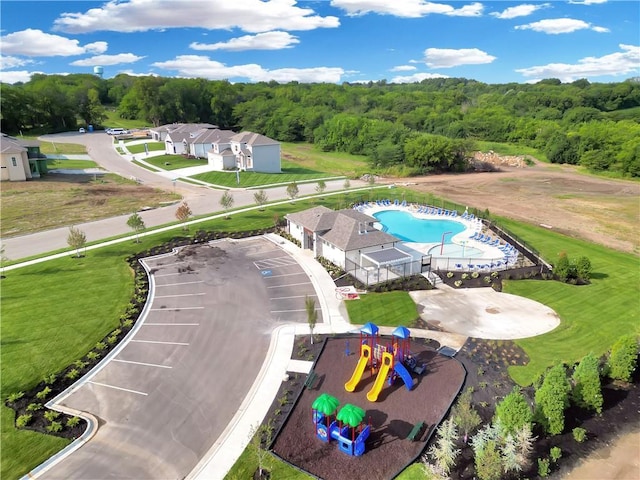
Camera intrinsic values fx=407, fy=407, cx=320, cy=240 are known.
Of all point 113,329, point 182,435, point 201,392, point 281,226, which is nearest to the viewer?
point 182,435

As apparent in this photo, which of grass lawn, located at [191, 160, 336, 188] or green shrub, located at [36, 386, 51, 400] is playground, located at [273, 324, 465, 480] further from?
grass lawn, located at [191, 160, 336, 188]

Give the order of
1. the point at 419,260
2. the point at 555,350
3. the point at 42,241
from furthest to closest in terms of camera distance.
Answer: the point at 42,241
the point at 419,260
the point at 555,350

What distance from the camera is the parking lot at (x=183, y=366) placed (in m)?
16.0

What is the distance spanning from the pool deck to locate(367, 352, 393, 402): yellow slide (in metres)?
15.4

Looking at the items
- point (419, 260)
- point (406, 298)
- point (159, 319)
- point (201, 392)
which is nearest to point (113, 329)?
point (159, 319)

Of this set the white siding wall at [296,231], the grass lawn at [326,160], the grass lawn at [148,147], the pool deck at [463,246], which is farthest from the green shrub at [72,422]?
the grass lawn at [148,147]

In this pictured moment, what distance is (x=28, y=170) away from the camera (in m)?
62.2

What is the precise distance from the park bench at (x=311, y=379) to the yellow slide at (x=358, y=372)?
1.60 meters

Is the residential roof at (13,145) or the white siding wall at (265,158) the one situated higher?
the residential roof at (13,145)

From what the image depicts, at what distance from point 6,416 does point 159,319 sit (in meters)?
8.99

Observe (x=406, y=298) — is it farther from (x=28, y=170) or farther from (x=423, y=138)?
(x=28, y=170)

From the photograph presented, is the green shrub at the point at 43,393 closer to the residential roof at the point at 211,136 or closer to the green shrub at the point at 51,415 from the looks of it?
the green shrub at the point at 51,415

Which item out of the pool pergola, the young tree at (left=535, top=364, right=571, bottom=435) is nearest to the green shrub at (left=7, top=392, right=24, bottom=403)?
the pool pergola

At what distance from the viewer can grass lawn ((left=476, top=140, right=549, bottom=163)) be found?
95.8 m
